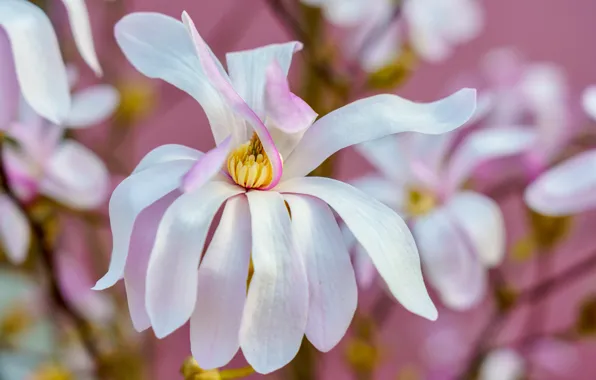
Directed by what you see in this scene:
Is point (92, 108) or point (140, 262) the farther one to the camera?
point (92, 108)

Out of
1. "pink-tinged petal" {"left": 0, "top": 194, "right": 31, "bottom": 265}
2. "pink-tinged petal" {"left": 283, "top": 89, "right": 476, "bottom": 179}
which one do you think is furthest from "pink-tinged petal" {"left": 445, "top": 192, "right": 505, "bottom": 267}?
"pink-tinged petal" {"left": 0, "top": 194, "right": 31, "bottom": 265}

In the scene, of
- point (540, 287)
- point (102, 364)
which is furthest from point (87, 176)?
point (540, 287)

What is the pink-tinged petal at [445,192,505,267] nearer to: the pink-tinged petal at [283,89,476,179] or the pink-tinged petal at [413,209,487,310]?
the pink-tinged petal at [413,209,487,310]

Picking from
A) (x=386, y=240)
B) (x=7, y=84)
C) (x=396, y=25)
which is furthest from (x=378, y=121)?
(x=396, y=25)

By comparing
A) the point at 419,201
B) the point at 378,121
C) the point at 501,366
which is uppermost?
the point at 378,121

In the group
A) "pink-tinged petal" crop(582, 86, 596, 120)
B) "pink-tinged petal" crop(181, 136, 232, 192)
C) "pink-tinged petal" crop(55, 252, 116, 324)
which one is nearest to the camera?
"pink-tinged petal" crop(181, 136, 232, 192)

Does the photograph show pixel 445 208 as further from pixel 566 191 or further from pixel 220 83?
pixel 220 83
